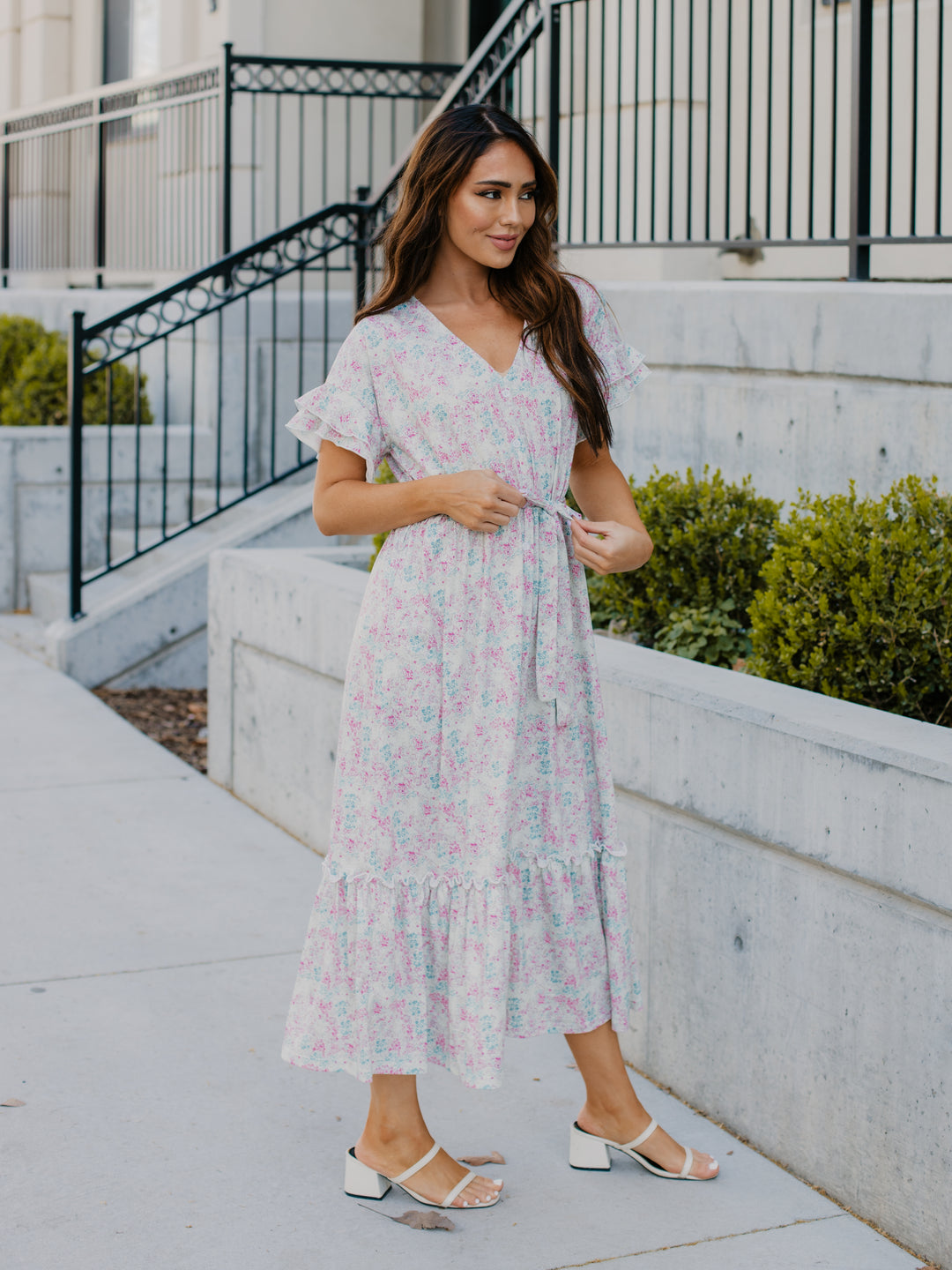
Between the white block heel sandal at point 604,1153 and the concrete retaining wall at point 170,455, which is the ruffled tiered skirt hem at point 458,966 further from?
the concrete retaining wall at point 170,455

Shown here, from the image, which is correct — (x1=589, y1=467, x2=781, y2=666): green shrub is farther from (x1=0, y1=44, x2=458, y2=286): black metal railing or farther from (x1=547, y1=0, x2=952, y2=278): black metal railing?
(x1=0, y1=44, x2=458, y2=286): black metal railing

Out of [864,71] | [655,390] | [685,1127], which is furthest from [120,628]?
[685,1127]

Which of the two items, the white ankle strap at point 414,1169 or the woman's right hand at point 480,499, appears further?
the white ankle strap at point 414,1169

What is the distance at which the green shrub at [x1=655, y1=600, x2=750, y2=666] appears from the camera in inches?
170

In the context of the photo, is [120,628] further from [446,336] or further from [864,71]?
[446,336]

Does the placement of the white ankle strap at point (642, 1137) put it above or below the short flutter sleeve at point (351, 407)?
below

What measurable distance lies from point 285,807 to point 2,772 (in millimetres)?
1259

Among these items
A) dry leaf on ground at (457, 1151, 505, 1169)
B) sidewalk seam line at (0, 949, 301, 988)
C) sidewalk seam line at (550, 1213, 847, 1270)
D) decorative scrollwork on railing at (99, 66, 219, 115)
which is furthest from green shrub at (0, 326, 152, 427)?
sidewalk seam line at (550, 1213, 847, 1270)

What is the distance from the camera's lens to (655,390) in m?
5.84

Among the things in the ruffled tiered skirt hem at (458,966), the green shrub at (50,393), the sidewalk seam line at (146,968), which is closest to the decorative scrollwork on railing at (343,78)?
the green shrub at (50,393)

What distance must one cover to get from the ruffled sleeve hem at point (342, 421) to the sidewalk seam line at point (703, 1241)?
1451mm

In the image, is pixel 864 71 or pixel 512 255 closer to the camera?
pixel 512 255

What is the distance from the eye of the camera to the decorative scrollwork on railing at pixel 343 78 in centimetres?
1003

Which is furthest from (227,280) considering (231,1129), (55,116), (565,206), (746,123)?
(231,1129)
